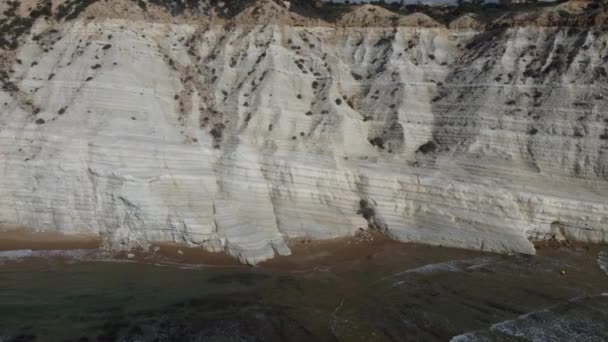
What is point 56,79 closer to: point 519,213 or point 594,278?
point 519,213

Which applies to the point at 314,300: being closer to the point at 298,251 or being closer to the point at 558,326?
the point at 298,251

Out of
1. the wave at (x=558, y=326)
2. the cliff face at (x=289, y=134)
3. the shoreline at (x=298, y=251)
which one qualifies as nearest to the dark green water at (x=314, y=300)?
the wave at (x=558, y=326)

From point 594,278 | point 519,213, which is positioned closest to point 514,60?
point 519,213

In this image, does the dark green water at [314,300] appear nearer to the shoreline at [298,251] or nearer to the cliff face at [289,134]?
the shoreline at [298,251]

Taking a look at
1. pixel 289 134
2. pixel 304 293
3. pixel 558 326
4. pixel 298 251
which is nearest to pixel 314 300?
pixel 304 293

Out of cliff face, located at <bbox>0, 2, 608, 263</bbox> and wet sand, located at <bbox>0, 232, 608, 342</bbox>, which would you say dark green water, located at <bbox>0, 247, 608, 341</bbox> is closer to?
A: wet sand, located at <bbox>0, 232, 608, 342</bbox>
